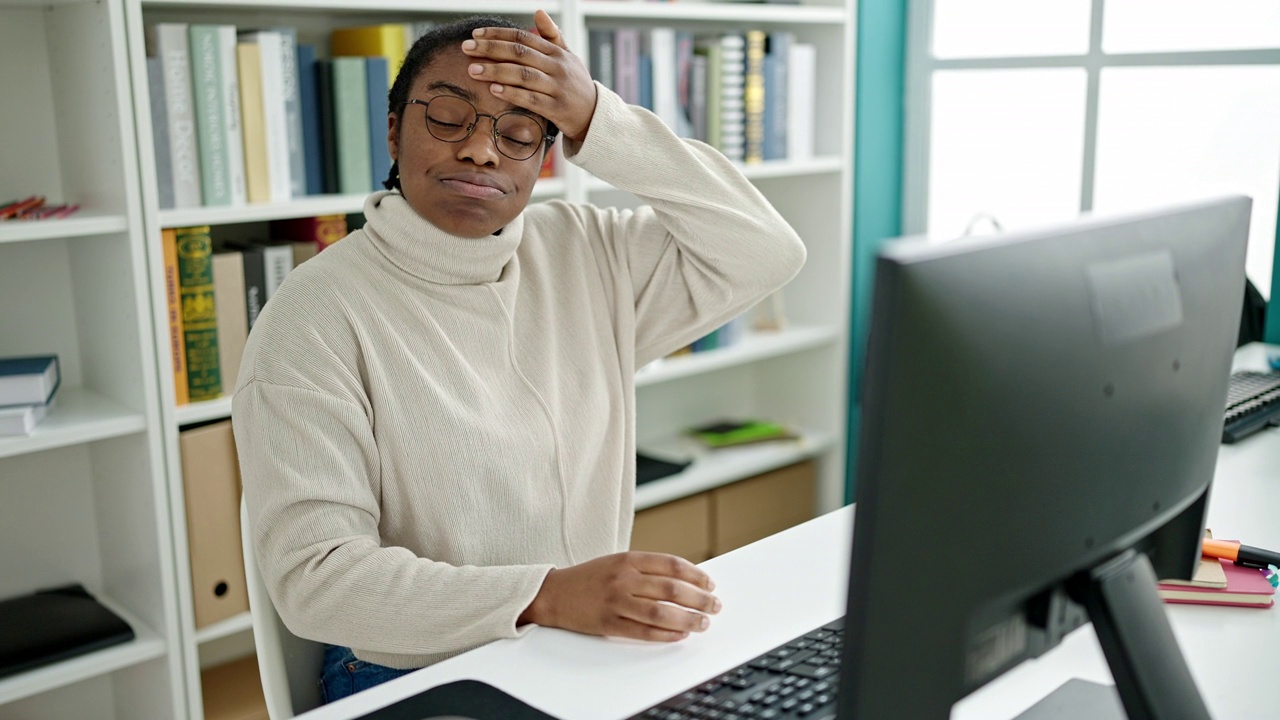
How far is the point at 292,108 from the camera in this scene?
6.79 ft

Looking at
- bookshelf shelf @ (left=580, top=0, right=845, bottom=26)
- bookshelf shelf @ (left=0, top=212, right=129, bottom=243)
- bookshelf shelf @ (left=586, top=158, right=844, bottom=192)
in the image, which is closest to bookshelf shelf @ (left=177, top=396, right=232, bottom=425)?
bookshelf shelf @ (left=0, top=212, right=129, bottom=243)

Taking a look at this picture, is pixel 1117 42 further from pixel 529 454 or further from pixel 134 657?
pixel 134 657

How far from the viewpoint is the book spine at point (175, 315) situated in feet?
6.43

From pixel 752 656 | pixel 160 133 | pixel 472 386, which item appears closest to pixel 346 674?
pixel 472 386

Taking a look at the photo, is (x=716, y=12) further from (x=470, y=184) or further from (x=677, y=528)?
(x=470, y=184)

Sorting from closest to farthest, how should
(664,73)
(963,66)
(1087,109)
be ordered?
(664,73) → (1087,109) → (963,66)

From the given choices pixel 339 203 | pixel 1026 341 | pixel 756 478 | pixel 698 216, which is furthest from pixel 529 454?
pixel 756 478

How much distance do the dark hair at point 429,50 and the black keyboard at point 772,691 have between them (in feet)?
2.39

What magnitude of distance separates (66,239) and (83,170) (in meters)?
0.17

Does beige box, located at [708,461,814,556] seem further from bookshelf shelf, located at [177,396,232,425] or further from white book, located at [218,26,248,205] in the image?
white book, located at [218,26,248,205]

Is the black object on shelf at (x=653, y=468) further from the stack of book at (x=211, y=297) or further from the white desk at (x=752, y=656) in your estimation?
the white desk at (x=752, y=656)

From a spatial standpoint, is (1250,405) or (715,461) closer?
(1250,405)

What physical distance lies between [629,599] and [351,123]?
134 centimetres

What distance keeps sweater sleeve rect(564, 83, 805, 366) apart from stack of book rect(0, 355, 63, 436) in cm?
97
